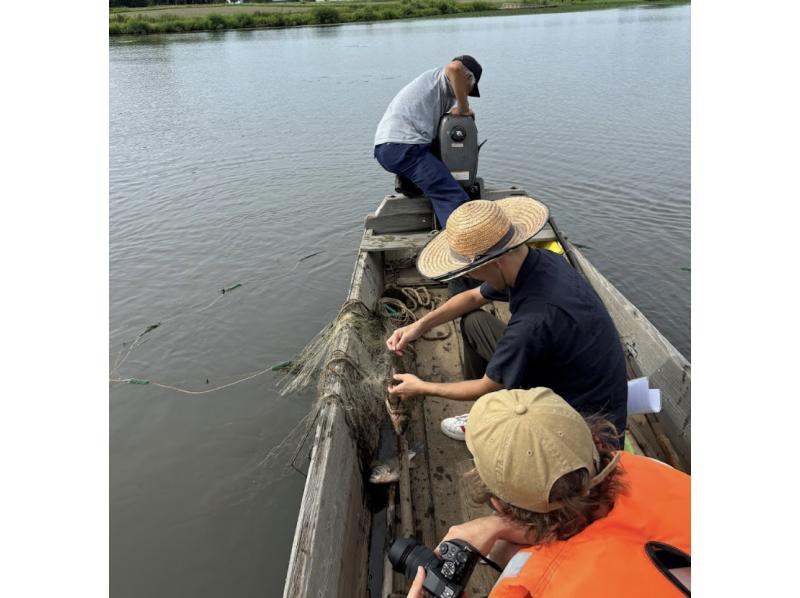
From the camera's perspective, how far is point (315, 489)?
2.27 m

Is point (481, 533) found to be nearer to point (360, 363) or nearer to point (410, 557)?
point (410, 557)

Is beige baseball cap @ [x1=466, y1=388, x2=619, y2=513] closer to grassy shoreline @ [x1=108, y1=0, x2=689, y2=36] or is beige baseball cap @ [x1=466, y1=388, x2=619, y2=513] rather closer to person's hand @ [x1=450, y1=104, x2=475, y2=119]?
person's hand @ [x1=450, y1=104, x2=475, y2=119]

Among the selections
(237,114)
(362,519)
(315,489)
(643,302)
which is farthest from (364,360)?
(237,114)

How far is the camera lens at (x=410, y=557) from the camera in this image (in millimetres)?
1669

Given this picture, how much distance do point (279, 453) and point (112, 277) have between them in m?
4.58

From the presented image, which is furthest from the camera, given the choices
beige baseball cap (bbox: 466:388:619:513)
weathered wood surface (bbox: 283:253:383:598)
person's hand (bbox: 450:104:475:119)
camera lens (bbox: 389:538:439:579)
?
person's hand (bbox: 450:104:475:119)

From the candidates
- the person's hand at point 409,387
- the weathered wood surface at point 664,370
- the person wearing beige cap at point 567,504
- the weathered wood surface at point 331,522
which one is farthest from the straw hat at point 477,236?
the weathered wood surface at point 664,370

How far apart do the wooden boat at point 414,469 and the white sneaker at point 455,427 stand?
0.06 meters

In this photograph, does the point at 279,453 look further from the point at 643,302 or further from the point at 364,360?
the point at 643,302

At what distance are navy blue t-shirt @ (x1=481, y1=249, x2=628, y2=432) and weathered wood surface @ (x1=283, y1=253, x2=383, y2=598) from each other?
0.93 metres

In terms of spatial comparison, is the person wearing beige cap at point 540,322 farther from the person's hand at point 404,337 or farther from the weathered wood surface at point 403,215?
the weathered wood surface at point 403,215

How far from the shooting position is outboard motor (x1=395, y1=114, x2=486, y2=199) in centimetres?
497

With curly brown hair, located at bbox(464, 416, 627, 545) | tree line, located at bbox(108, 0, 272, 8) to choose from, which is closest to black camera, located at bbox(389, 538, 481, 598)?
curly brown hair, located at bbox(464, 416, 627, 545)

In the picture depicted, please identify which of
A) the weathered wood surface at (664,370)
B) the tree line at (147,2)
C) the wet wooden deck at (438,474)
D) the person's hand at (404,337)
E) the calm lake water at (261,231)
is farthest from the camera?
the tree line at (147,2)
